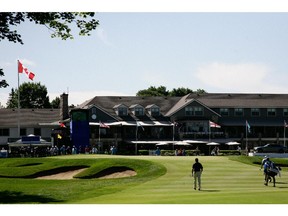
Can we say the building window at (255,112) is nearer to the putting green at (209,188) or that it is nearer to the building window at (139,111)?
the building window at (139,111)

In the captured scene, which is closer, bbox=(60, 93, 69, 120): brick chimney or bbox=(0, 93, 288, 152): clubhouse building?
bbox=(60, 93, 69, 120): brick chimney

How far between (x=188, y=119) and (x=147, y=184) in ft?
140

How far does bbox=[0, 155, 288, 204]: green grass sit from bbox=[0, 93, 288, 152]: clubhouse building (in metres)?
21.9

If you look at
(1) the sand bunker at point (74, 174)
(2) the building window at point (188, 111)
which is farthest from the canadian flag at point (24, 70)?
(2) the building window at point (188, 111)

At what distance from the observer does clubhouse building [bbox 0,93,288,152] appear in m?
72.1

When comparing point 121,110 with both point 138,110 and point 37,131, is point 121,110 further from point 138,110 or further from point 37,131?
point 37,131

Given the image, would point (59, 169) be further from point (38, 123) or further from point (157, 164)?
point (38, 123)

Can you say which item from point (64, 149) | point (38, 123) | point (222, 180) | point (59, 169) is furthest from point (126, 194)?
point (38, 123)

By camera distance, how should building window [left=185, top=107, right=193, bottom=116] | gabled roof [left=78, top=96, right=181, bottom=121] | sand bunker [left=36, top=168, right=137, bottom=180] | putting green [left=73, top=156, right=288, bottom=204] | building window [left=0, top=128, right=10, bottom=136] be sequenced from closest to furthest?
putting green [left=73, top=156, right=288, bottom=204]
sand bunker [left=36, top=168, right=137, bottom=180]
building window [left=0, top=128, right=10, bottom=136]
gabled roof [left=78, top=96, right=181, bottom=121]
building window [left=185, top=107, right=193, bottom=116]

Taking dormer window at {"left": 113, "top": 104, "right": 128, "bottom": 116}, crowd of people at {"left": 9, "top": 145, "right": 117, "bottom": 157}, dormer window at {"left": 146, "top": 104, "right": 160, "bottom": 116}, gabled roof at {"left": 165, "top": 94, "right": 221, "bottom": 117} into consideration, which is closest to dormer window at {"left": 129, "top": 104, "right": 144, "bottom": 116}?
dormer window at {"left": 146, "top": 104, "right": 160, "bottom": 116}

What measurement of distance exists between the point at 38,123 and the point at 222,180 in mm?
26771

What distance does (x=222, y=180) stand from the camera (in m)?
36.6

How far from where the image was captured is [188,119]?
7719 cm

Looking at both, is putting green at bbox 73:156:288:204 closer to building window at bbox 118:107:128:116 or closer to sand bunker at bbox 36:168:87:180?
sand bunker at bbox 36:168:87:180
